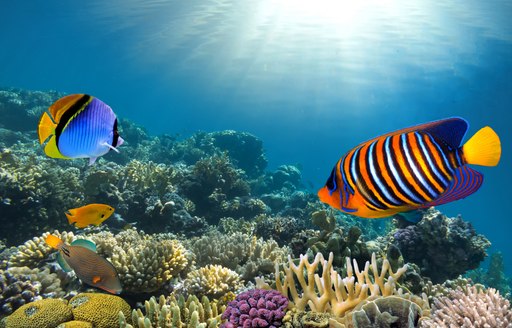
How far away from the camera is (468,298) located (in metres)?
2.56

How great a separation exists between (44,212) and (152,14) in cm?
3481

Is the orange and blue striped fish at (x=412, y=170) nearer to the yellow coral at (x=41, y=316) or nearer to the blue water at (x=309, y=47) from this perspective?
the yellow coral at (x=41, y=316)

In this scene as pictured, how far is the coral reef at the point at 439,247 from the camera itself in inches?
307

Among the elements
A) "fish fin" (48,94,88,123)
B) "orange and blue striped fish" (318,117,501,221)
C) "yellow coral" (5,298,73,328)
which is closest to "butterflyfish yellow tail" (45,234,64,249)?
"yellow coral" (5,298,73,328)

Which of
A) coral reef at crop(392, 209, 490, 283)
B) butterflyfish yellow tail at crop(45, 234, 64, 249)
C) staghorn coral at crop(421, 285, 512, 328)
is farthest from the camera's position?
coral reef at crop(392, 209, 490, 283)

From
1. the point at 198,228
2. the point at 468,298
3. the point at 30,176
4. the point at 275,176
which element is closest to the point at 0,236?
the point at 30,176

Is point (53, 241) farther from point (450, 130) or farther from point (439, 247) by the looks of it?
point (439, 247)

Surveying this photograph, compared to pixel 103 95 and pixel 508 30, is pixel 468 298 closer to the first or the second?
pixel 508 30

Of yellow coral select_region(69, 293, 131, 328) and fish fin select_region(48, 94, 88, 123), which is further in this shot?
yellow coral select_region(69, 293, 131, 328)

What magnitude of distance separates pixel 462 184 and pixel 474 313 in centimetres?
154

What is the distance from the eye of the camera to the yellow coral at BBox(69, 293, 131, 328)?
11.3 feet

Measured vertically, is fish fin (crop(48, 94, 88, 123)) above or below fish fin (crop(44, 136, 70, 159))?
above

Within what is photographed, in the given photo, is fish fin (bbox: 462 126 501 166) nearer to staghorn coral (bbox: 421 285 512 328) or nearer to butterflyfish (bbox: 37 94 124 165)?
staghorn coral (bbox: 421 285 512 328)

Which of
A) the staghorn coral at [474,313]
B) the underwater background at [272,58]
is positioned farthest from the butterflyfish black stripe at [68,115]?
the underwater background at [272,58]
